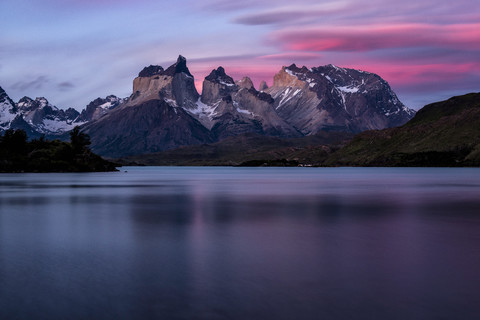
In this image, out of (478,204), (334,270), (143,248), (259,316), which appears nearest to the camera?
(259,316)

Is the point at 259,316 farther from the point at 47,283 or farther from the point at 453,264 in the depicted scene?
the point at 453,264

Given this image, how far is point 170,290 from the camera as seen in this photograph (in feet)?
89.0

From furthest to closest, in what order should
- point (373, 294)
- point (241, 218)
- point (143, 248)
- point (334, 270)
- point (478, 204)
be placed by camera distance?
1. point (478, 204)
2. point (241, 218)
3. point (143, 248)
4. point (334, 270)
5. point (373, 294)

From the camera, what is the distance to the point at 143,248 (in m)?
40.9

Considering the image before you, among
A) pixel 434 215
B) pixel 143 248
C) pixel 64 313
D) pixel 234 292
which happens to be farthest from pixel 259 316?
pixel 434 215

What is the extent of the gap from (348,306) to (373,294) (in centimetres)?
260

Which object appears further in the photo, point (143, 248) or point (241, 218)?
point (241, 218)

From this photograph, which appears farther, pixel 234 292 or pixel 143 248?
pixel 143 248

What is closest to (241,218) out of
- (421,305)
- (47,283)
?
(47,283)

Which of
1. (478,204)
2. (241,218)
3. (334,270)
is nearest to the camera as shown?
(334,270)

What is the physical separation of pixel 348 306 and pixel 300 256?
13315 mm

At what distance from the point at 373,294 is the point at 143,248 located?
821 inches

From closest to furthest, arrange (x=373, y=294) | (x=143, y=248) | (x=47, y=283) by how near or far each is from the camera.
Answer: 1. (x=373, y=294)
2. (x=47, y=283)
3. (x=143, y=248)

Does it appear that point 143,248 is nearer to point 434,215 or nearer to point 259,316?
point 259,316
